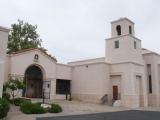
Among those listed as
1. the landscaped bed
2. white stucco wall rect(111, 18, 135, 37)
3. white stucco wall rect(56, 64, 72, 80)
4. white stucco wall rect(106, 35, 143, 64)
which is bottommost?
the landscaped bed

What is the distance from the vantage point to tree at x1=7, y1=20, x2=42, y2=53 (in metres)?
35.4

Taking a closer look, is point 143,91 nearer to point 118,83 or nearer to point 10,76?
point 118,83

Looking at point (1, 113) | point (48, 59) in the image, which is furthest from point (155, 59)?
point (1, 113)

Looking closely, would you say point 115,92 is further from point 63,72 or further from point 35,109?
point 35,109

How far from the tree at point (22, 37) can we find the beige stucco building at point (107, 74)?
10862 mm

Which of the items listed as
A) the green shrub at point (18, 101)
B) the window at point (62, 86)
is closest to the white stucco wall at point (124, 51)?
the window at point (62, 86)

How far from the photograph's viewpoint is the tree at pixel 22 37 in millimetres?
35438

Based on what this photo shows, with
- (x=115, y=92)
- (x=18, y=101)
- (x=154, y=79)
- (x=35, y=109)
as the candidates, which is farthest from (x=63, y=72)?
(x=35, y=109)

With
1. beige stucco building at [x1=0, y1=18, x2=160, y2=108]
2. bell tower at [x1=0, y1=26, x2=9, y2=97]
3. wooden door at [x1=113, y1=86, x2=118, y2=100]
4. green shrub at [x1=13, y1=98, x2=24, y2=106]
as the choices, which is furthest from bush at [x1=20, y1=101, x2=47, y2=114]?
wooden door at [x1=113, y1=86, x2=118, y2=100]

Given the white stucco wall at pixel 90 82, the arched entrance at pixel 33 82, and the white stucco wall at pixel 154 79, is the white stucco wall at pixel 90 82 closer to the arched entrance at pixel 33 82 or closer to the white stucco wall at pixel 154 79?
the arched entrance at pixel 33 82

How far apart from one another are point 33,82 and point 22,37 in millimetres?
14084

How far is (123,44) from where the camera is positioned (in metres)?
Answer: 27.0

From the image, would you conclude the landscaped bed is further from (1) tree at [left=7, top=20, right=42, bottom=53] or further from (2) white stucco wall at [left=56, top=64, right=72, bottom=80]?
(1) tree at [left=7, top=20, right=42, bottom=53]

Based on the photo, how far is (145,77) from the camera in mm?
28875
